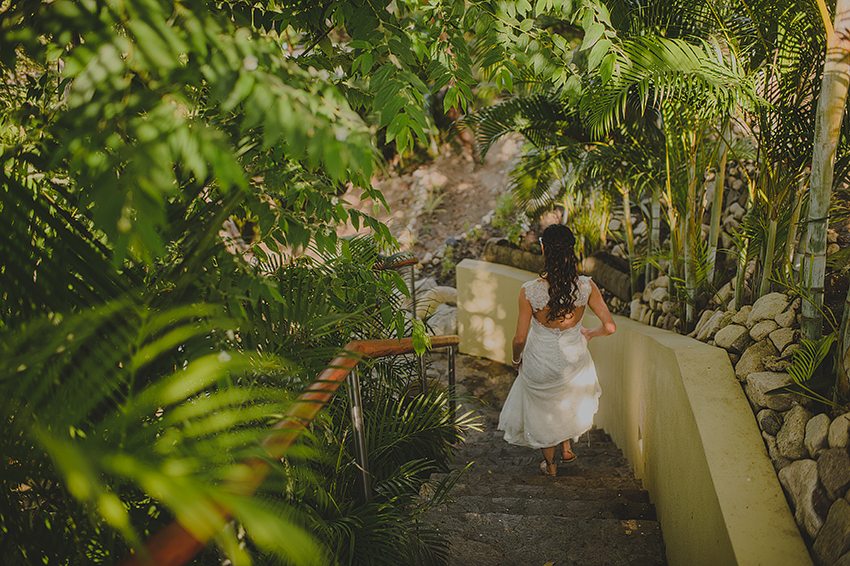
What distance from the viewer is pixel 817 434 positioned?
72.5 inches

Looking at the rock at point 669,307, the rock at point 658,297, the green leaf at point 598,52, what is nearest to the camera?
the green leaf at point 598,52

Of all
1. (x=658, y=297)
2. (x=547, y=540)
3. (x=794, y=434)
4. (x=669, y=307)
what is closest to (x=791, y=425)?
(x=794, y=434)

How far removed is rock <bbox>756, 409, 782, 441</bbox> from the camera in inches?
80.4

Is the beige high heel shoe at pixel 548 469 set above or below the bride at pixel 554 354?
below

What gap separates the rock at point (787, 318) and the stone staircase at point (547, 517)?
4.01 ft

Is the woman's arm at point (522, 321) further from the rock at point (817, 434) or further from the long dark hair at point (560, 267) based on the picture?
the rock at point (817, 434)

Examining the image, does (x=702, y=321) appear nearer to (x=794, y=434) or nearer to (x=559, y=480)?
(x=794, y=434)

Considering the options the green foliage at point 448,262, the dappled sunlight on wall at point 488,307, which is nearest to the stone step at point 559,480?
the dappled sunlight on wall at point 488,307

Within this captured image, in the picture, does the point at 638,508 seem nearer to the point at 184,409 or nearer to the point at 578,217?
the point at 184,409

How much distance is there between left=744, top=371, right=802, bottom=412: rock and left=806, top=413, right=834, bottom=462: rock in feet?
0.54

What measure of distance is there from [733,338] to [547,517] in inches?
52.4

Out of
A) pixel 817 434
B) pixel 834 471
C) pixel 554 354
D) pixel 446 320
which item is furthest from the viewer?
pixel 446 320

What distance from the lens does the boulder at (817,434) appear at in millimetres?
1808

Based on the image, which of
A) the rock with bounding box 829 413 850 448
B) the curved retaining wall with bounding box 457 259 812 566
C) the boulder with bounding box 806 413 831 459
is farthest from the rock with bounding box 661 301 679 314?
the rock with bounding box 829 413 850 448
